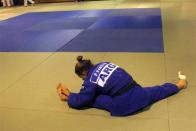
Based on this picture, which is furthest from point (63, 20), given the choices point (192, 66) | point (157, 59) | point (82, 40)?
point (192, 66)

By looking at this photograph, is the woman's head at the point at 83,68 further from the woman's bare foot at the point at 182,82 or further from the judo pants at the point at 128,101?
the woman's bare foot at the point at 182,82

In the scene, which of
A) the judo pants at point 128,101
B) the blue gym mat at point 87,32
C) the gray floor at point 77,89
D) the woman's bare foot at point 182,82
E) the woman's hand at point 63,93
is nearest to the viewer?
the gray floor at point 77,89

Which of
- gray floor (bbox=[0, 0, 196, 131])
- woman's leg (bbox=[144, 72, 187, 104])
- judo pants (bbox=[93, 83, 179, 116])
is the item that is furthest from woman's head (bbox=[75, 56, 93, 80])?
woman's leg (bbox=[144, 72, 187, 104])

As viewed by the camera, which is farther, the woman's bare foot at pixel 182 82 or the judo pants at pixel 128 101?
the woman's bare foot at pixel 182 82

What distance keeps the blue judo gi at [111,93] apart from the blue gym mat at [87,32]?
3017 millimetres

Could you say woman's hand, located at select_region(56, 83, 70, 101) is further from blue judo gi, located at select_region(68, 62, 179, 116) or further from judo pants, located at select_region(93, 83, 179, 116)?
judo pants, located at select_region(93, 83, 179, 116)

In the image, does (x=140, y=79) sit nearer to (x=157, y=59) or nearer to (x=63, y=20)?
(x=157, y=59)

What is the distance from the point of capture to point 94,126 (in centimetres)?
408

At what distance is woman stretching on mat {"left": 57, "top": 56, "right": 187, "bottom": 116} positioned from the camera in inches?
168

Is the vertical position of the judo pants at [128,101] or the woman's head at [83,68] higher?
the woman's head at [83,68]

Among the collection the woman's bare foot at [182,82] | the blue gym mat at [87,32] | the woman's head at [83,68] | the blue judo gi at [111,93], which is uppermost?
the woman's head at [83,68]

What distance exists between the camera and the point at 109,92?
440 cm

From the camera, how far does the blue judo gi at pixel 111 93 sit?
4.27m

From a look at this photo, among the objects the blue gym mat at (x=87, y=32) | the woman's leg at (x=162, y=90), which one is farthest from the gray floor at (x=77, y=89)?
the blue gym mat at (x=87, y=32)
